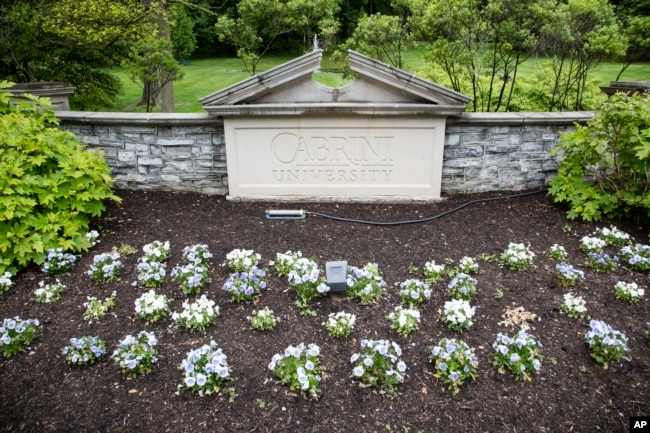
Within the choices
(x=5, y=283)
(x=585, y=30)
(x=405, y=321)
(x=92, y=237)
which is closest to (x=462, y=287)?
(x=405, y=321)

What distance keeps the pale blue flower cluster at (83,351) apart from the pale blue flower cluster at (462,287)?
2.31m

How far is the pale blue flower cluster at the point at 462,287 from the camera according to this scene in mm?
3193

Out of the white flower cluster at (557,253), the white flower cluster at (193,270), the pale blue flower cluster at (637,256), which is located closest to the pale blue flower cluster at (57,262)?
the white flower cluster at (193,270)

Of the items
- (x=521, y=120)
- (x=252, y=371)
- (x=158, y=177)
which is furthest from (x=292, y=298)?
(x=521, y=120)

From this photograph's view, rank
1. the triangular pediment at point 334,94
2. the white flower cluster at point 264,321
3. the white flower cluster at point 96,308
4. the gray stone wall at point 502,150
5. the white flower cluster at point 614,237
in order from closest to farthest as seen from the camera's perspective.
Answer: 1. the white flower cluster at point 264,321
2. the white flower cluster at point 96,308
3. the white flower cluster at point 614,237
4. the triangular pediment at point 334,94
5. the gray stone wall at point 502,150

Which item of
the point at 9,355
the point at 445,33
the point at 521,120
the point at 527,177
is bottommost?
the point at 9,355

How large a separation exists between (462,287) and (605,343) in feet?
2.94

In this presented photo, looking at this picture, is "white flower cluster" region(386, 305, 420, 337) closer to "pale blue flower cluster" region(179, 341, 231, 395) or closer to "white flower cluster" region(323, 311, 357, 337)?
"white flower cluster" region(323, 311, 357, 337)

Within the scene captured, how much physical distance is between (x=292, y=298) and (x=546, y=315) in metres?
1.74

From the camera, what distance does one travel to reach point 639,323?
301 centimetres

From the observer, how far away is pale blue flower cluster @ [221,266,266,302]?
3188 millimetres

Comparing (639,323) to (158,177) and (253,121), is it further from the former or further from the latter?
(158,177)

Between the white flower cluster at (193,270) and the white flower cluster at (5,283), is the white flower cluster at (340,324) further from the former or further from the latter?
the white flower cluster at (5,283)

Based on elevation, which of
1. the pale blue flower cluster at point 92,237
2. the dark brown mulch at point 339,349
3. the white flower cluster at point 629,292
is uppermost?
the pale blue flower cluster at point 92,237
